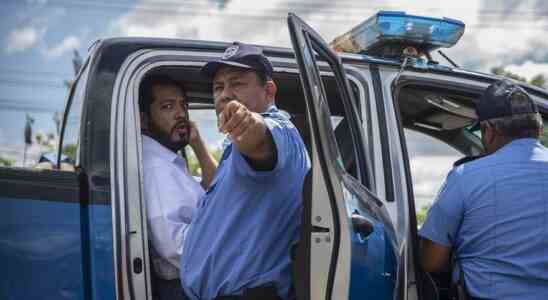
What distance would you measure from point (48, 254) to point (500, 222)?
5.37 ft

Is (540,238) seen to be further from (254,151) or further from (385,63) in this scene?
(254,151)

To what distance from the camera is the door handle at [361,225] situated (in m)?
2.04

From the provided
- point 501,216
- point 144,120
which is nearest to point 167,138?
point 144,120

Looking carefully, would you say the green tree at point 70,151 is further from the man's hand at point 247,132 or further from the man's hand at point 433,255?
the man's hand at point 433,255

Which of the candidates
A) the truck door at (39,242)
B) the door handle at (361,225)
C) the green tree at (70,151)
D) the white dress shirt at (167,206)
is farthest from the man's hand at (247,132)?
the green tree at (70,151)

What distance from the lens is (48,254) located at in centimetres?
218

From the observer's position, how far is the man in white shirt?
239 centimetres

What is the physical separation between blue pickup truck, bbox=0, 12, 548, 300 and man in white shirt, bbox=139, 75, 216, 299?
0.12 meters

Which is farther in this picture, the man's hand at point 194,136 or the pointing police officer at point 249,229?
the man's hand at point 194,136

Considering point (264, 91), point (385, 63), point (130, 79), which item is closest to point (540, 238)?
point (385, 63)

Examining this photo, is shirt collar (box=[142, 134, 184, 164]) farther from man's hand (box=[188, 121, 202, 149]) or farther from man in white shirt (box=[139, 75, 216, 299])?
man's hand (box=[188, 121, 202, 149])

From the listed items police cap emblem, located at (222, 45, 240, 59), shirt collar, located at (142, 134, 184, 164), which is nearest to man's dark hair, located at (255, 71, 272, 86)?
police cap emblem, located at (222, 45, 240, 59)

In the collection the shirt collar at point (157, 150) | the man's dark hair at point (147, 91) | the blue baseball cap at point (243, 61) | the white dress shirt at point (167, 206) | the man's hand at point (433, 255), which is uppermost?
the man's dark hair at point (147, 91)

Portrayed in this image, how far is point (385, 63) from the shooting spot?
2.85m
